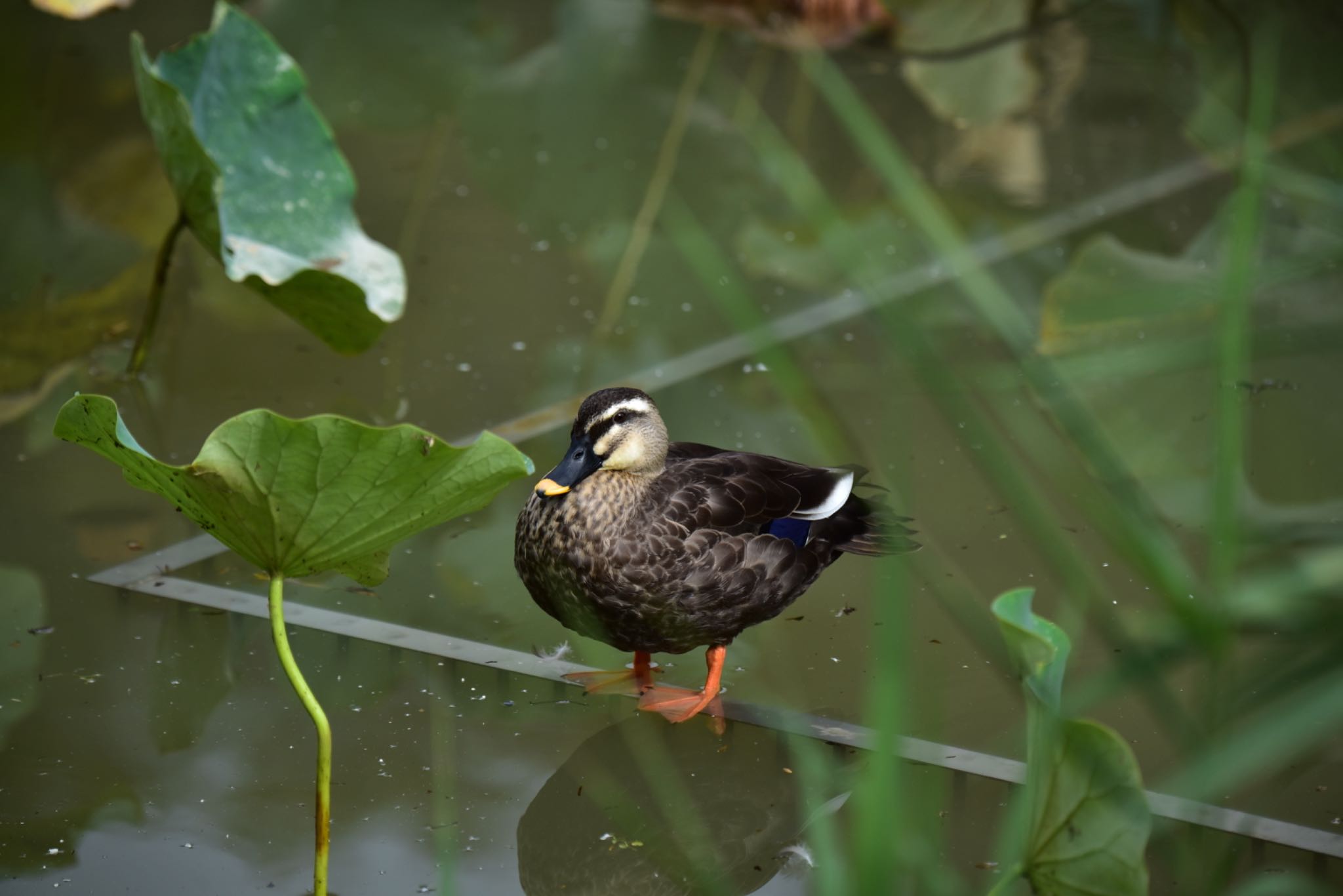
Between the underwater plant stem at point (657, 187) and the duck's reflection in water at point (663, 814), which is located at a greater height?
the duck's reflection in water at point (663, 814)

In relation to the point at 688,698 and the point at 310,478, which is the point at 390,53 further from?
the point at 310,478

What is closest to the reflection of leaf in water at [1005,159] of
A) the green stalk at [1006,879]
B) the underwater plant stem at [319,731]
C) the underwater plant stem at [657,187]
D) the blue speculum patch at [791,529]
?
the underwater plant stem at [657,187]

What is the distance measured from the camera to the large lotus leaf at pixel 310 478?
5.81ft

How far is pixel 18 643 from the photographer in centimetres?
249

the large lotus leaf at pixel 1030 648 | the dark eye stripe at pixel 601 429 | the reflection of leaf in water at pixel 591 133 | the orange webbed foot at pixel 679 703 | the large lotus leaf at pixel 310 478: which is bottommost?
the reflection of leaf in water at pixel 591 133

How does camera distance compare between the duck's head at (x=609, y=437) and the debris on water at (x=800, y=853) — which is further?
the duck's head at (x=609, y=437)

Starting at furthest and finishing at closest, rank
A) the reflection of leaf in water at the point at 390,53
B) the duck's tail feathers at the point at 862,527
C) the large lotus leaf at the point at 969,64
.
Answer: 1. the large lotus leaf at the point at 969,64
2. the reflection of leaf in water at the point at 390,53
3. the duck's tail feathers at the point at 862,527

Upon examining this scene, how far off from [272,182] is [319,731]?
1.85 metres

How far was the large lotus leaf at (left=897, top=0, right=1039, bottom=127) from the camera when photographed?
5.50 metres

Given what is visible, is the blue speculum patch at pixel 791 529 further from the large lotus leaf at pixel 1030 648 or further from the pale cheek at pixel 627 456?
the large lotus leaf at pixel 1030 648

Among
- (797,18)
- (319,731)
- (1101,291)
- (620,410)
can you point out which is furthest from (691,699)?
(797,18)

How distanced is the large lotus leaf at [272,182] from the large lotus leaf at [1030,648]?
206 cm

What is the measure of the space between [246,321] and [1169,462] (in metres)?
2.35

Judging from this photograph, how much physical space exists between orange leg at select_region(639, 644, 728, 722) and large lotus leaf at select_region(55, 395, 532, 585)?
63 cm
